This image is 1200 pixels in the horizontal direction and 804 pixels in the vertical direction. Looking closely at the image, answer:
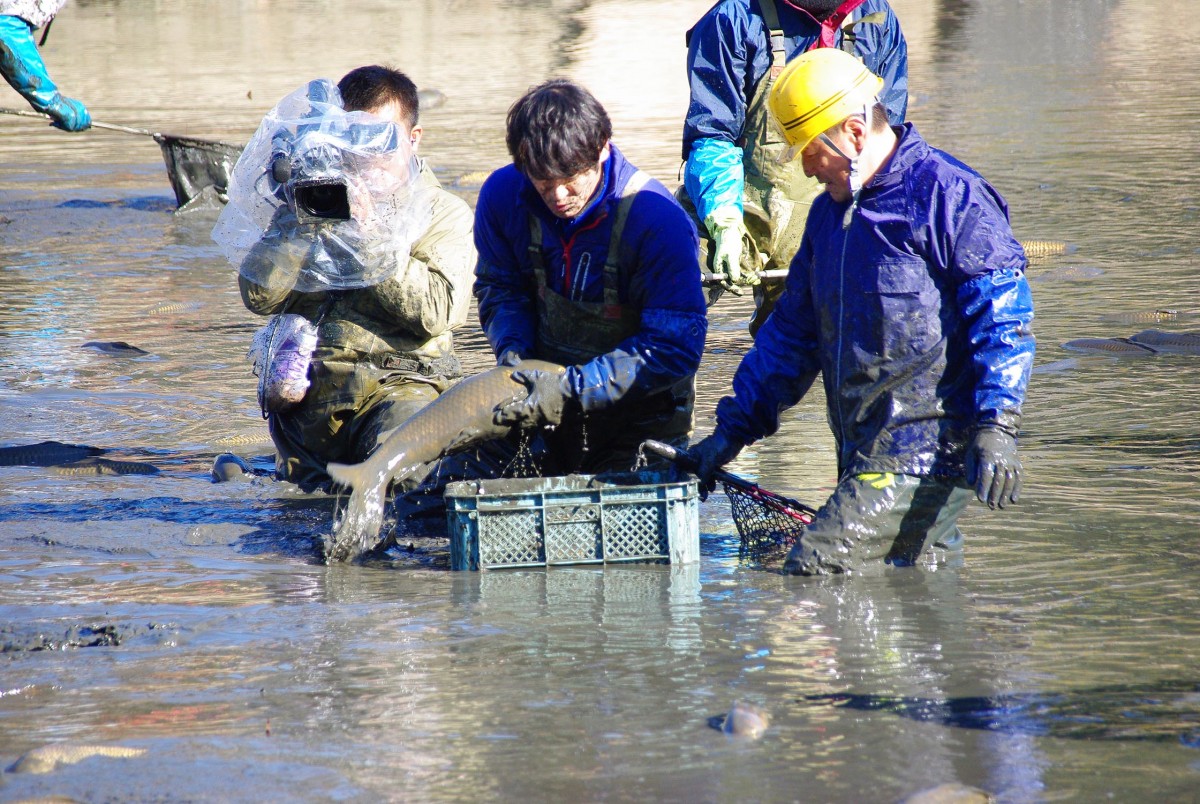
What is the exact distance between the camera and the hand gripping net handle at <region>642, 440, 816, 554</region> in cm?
443

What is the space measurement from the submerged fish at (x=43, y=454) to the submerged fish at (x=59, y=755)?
298 centimetres

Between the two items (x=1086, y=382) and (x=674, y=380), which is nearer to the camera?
(x=674, y=380)

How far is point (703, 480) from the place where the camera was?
452 cm

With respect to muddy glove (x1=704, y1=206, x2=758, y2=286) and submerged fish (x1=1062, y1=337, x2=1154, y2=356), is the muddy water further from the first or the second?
muddy glove (x1=704, y1=206, x2=758, y2=286)

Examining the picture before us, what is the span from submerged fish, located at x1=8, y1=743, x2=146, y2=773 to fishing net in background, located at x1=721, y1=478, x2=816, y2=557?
2009mm

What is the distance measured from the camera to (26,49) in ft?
33.0

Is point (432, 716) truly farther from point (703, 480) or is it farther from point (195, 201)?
point (195, 201)

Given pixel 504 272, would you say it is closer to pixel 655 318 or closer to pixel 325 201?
pixel 655 318

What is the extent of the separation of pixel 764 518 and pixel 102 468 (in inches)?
111

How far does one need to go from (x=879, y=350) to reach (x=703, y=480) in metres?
0.72

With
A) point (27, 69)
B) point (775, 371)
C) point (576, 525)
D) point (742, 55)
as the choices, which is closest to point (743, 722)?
point (576, 525)

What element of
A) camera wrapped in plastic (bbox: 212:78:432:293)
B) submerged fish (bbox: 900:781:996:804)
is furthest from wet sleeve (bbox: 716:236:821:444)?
submerged fish (bbox: 900:781:996:804)

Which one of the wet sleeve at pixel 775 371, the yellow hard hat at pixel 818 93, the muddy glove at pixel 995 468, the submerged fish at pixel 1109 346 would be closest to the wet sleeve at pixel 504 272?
the wet sleeve at pixel 775 371

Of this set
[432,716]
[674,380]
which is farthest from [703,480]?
[432,716]
